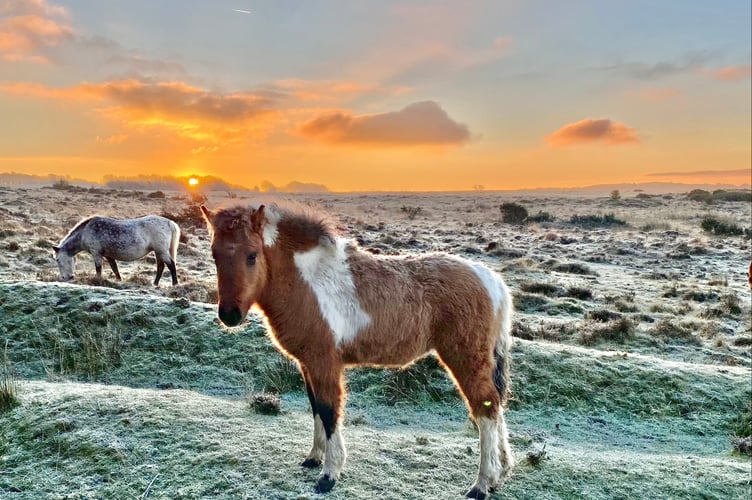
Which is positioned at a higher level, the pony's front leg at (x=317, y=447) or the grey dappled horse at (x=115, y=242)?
the grey dappled horse at (x=115, y=242)

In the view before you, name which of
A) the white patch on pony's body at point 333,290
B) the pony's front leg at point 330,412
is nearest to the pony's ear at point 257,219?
the white patch on pony's body at point 333,290

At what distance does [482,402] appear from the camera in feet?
16.6

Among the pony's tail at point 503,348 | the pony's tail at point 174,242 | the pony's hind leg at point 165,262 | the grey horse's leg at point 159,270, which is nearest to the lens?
the pony's tail at point 503,348

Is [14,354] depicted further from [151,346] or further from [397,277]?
[397,277]

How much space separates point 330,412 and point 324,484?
64 centimetres

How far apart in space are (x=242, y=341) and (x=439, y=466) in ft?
14.4

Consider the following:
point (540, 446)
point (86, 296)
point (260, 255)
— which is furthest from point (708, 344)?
point (86, 296)

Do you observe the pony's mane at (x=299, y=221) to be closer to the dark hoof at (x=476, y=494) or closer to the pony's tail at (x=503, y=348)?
the pony's tail at (x=503, y=348)

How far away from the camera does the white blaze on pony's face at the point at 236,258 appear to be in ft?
14.2

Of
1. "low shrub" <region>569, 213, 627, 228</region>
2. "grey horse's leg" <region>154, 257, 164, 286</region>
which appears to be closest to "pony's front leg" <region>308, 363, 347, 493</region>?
"grey horse's leg" <region>154, 257, 164, 286</region>

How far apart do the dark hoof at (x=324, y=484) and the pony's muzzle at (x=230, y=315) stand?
1668 mm

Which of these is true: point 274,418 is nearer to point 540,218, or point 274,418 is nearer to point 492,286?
point 492,286

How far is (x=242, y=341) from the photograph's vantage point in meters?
8.75

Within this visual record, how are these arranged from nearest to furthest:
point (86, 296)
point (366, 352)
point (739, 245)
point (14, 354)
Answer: point (366, 352) < point (14, 354) < point (86, 296) < point (739, 245)
